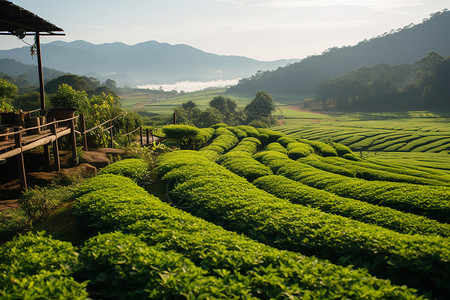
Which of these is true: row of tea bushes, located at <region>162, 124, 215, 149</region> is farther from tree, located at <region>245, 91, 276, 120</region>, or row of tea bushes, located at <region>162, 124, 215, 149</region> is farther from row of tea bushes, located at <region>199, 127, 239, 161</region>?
tree, located at <region>245, 91, 276, 120</region>

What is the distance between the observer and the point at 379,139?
2012 inches

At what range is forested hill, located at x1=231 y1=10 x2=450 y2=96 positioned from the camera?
16800 centimetres

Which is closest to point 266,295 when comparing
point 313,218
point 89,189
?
point 313,218

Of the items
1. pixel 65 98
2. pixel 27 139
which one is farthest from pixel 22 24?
pixel 27 139

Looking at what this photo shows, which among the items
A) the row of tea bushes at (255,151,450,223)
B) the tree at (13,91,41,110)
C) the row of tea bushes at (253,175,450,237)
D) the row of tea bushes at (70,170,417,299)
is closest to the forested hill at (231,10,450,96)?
the tree at (13,91,41,110)

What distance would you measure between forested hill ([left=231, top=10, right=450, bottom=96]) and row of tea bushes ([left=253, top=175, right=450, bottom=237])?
157 metres

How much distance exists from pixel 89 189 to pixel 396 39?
679 feet

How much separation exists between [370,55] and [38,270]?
202 meters

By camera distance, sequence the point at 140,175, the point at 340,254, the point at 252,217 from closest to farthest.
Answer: the point at 340,254, the point at 252,217, the point at 140,175

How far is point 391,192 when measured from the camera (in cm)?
1123

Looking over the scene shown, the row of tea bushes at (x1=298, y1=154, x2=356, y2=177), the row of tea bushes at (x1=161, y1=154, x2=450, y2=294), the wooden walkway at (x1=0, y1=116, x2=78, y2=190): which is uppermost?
the wooden walkway at (x1=0, y1=116, x2=78, y2=190)

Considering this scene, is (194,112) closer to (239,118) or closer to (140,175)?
(239,118)

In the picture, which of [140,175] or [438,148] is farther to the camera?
[438,148]

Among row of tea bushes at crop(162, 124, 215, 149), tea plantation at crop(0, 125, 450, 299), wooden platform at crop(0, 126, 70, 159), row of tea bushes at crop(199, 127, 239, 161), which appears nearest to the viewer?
tea plantation at crop(0, 125, 450, 299)
